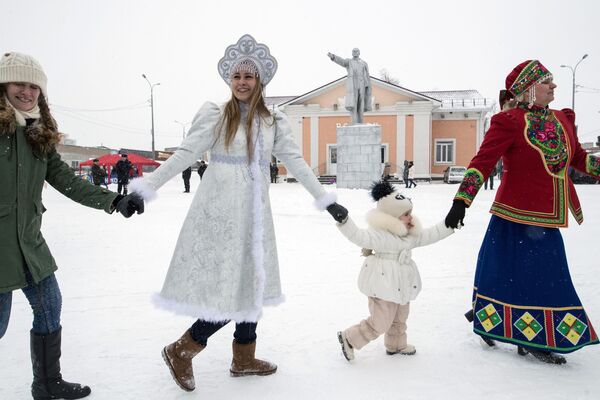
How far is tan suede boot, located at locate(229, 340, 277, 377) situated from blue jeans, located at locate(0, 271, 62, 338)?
0.99m

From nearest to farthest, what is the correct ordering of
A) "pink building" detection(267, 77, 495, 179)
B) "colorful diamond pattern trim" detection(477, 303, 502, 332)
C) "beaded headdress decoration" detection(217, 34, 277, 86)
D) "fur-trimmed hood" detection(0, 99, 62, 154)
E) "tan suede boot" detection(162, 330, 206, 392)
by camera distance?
"fur-trimmed hood" detection(0, 99, 62, 154) → "tan suede boot" detection(162, 330, 206, 392) → "beaded headdress decoration" detection(217, 34, 277, 86) → "colorful diamond pattern trim" detection(477, 303, 502, 332) → "pink building" detection(267, 77, 495, 179)

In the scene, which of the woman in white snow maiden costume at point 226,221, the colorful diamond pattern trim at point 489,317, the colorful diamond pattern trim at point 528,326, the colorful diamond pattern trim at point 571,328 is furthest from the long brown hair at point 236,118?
the colorful diamond pattern trim at point 571,328

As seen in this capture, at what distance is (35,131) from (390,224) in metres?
1.98

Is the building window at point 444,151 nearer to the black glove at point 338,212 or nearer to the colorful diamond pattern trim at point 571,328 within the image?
the colorful diamond pattern trim at point 571,328

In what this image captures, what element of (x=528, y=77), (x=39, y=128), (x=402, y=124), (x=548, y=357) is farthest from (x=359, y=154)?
(x=39, y=128)

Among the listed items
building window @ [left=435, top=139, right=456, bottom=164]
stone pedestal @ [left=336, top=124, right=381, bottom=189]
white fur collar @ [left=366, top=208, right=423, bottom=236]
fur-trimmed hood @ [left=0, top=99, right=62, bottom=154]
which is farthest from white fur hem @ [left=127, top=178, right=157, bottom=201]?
building window @ [left=435, top=139, right=456, bottom=164]

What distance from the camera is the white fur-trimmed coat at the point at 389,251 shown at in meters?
2.78

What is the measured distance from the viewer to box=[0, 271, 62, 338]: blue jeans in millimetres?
2258

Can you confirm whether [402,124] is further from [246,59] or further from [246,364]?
[246,364]

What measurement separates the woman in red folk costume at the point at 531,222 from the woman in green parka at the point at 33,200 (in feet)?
7.23

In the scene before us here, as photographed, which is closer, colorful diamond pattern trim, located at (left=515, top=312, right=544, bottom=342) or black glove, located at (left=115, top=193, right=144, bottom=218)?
black glove, located at (left=115, top=193, right=144, bottom=218)

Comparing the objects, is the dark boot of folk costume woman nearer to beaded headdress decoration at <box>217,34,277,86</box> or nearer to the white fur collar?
the white fur collar

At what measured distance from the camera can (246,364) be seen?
272 centimetres

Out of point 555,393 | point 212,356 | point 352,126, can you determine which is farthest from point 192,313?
point 352,126
